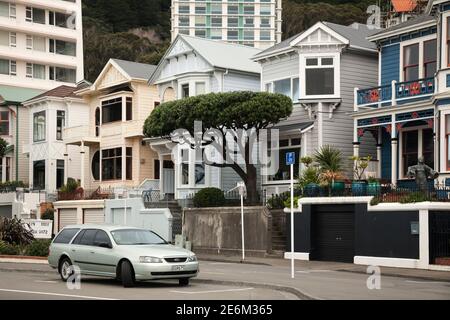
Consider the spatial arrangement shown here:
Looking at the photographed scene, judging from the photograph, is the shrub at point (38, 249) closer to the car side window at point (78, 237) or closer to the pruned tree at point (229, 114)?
the pruned tree at point (229, 114)

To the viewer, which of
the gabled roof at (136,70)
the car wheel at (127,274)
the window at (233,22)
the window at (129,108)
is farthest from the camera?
the window at (233,22)

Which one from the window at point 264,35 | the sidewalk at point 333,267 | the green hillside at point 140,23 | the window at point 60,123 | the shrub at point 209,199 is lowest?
the sidewalk at point 333,267

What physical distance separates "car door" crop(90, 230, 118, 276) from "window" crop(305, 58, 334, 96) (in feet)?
58.3

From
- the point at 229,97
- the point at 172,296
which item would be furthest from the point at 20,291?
the point at 229,97

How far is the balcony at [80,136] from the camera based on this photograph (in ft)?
157

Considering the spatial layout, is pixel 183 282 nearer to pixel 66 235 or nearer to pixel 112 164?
pixel 66 235

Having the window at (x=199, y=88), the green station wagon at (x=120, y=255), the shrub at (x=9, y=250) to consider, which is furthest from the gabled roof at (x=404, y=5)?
the green station wagon at (x=120, y=255)

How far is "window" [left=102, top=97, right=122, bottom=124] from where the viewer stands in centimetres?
4619

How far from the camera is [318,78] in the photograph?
35.3 meters

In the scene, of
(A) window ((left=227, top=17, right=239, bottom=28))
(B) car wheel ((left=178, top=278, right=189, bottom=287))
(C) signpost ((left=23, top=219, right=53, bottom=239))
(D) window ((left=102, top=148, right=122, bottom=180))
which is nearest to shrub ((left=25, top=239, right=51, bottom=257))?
(C) signpost ((left=23, top=219, right=53, bottom=239))

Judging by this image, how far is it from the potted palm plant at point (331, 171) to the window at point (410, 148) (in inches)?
140

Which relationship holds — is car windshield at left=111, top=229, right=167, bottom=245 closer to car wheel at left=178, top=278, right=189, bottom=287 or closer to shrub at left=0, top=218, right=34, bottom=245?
car wheel at left=178, top=278, right=189, bottom=287

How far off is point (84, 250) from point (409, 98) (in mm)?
16076
